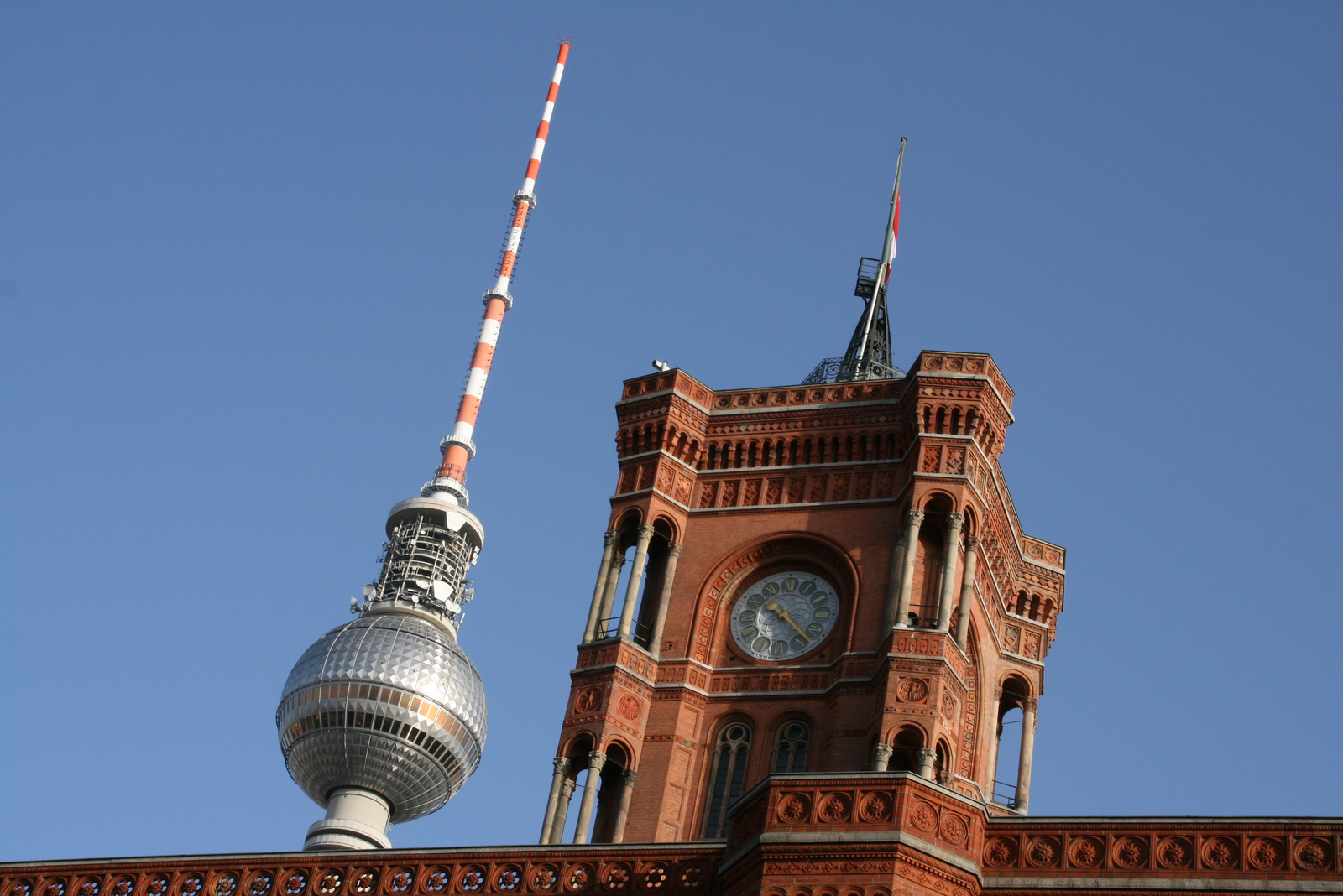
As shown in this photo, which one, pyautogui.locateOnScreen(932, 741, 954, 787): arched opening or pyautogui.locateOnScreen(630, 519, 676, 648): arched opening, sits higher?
pyautogui.locateOnScreen(630, 519, 676, 648): arched opening

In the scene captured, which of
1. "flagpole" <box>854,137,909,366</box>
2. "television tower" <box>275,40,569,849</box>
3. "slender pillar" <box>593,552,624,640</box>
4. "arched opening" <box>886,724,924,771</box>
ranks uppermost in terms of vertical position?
"flagpole" <box>854,137,909,366</box>

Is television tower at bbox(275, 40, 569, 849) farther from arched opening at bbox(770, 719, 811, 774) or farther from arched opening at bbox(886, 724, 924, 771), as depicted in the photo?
arched opening at bbox(886, 724, 924, 771)

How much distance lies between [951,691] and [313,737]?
3819 cm

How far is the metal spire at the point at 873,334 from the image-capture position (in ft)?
195

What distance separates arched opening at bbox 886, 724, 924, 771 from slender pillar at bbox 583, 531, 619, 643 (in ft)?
25.9

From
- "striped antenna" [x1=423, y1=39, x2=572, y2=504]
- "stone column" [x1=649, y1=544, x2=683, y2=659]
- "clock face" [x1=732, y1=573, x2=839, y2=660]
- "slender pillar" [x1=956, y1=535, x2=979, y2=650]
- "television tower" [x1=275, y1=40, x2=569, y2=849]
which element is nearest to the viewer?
"slender pillar" [x1=956, y1=535, x2=979, y2=650]

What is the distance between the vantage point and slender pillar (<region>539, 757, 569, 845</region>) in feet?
145

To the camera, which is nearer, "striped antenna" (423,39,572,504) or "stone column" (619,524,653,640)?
"stone column" (619,524,653,640)

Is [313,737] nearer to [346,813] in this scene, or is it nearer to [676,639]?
[346,813]

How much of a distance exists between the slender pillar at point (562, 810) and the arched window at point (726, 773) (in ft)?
9.90

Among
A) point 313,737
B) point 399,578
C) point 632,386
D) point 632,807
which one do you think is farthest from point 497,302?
point 632,807

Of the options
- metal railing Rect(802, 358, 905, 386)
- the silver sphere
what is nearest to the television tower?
the silver sphere

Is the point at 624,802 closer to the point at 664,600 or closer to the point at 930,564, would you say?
the point at 664,600

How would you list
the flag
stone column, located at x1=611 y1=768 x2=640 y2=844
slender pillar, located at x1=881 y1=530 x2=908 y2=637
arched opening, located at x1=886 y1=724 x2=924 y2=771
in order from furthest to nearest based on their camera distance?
the flag
slender pillar, located at x1=881 y1=530 x2=908 y2=637
stone column, located at x1=611 y1=768 x2=640 y2=844
arched opening, located at x1=886 y1=724 x2=924 y2=771
